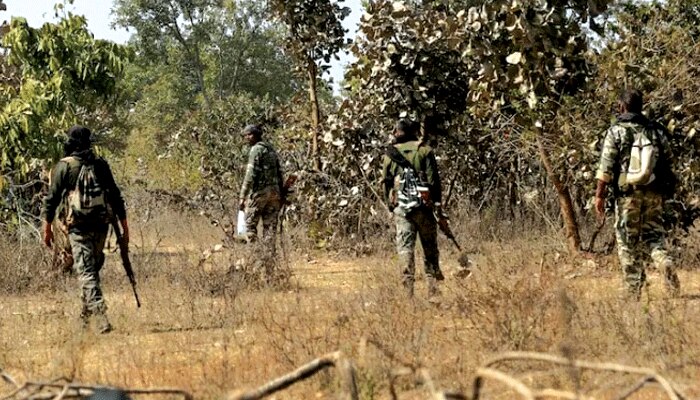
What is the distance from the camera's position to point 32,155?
8.83m

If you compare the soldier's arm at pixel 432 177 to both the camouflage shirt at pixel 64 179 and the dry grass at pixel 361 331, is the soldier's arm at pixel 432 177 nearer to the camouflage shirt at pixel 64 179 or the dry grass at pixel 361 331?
the dry grass at pixel 361 331

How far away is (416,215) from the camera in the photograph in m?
7.27

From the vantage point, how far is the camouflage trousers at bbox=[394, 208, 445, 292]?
286 inches

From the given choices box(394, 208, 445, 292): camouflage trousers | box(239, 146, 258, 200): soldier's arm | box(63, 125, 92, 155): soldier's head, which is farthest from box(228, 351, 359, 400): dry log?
box(239, 146, 258, 200): soldier's arm

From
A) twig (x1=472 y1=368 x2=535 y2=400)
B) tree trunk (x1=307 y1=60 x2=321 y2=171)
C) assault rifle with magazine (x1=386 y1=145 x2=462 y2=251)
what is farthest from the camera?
tree trunk (x1=307 y1=60 x2=321 y2=171)

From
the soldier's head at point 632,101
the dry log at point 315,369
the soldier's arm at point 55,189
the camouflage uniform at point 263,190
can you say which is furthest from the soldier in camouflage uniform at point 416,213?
the dry log at point 315,369

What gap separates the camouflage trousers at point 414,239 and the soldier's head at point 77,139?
2424 millimetres

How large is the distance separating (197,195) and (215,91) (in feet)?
102

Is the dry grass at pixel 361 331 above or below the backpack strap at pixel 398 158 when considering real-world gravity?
below

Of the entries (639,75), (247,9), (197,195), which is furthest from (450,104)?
(247,9)

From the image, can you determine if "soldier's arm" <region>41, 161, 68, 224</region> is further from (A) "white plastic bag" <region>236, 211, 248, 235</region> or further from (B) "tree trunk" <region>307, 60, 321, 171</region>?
(B) "tree trunk" <region>307, 60, 321, 171</region>

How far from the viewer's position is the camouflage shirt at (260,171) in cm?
875

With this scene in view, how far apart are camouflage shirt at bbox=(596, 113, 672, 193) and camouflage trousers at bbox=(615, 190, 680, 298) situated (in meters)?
0.10

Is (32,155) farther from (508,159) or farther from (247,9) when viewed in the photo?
(247,9)
